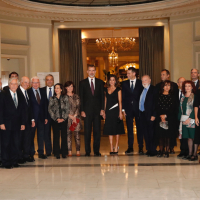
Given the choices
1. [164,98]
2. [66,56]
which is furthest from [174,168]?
[66,56]

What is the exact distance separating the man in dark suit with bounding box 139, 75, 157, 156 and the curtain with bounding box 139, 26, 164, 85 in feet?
19.0

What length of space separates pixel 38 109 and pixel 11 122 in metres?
0.76

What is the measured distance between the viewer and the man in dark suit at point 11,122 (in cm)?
506

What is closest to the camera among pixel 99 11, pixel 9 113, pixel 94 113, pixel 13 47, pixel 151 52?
pixel 9 113

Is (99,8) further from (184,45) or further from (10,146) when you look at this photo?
(10,146)

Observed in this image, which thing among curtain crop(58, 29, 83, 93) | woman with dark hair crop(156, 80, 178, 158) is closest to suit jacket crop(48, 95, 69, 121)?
woman with dark hair crop(156, 80, 178, 158)

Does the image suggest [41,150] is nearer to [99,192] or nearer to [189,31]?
[99,192]

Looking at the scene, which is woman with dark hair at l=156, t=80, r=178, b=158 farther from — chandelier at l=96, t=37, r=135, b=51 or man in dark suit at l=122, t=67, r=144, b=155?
chandelier at l=96, t=37, r=135, b=51

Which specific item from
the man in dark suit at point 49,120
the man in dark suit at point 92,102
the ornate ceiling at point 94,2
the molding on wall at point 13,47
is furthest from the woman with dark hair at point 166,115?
the molding on wall at point 13,47

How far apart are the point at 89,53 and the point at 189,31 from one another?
33.9ft

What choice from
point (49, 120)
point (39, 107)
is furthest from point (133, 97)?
point (39, 107)

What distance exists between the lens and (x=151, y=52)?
38.4ft

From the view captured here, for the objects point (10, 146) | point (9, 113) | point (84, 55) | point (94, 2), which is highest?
point (94, 2)

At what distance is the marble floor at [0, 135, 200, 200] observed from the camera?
368 cm
